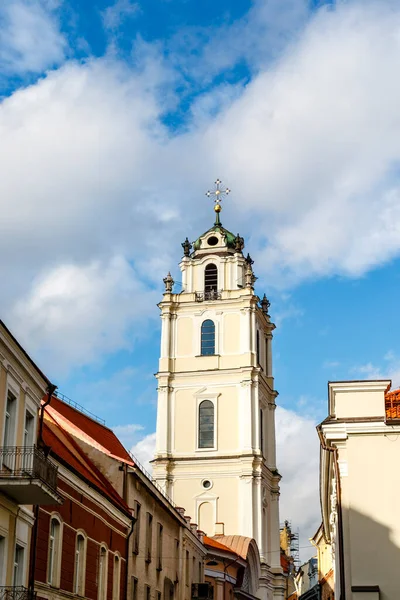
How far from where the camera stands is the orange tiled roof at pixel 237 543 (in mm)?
61416

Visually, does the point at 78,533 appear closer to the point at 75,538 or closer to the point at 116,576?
the point at 75,538

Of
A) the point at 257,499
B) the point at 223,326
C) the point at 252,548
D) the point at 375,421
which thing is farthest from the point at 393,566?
the point at 223,326

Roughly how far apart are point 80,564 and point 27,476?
328 inches

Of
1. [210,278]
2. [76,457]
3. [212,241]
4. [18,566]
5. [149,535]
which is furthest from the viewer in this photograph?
[212,241]

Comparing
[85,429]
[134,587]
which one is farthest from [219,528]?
[85,429]

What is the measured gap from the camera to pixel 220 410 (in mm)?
75000

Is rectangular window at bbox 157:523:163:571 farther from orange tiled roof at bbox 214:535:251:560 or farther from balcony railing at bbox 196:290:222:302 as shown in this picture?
balcony railing at bbox 196:290:222:302

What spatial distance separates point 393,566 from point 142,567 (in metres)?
12.6

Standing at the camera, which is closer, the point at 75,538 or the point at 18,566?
the point at 18,566

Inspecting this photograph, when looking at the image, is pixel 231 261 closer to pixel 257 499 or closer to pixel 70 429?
pixel 257 499

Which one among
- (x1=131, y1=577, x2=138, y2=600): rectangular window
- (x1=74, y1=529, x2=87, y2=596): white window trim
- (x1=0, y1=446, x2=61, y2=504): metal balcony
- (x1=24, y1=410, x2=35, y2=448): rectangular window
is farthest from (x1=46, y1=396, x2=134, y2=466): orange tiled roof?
(x1=0, y1=446, x2=61, y2=504): metal balcony

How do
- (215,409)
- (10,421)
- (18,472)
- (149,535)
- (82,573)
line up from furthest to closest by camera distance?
(215,409), (149,535), (82,573), (10,421), (18,472)

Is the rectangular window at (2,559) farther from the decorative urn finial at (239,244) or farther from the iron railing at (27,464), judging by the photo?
the decorative urn finial at (239,244)

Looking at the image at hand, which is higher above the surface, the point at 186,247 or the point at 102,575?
the point at 186,247
